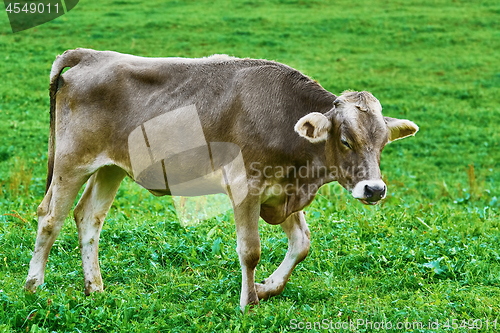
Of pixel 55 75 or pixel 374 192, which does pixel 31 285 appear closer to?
pixel 55 75

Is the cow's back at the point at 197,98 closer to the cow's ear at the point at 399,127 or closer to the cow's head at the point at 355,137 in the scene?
the cow's head at the point at 355,137

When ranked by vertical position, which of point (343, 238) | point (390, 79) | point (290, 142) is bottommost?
point (390, 79)

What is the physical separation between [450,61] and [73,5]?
51.9ft

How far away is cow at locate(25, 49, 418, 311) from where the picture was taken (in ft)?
15.8

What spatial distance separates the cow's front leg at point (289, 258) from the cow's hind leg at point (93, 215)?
1.72 metres

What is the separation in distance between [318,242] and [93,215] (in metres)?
2.66

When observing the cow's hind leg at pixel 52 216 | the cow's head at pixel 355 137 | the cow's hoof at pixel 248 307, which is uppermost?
the cow's head at pixel 355 137

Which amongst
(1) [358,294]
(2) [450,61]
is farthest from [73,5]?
(1) [358,294]

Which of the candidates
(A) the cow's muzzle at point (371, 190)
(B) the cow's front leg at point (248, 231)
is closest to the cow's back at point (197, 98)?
(B) the cow's front leg at point (248, 231)

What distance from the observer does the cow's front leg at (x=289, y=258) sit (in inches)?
216

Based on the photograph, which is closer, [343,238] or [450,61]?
[343,238]

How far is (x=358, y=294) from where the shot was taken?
5.44 meters

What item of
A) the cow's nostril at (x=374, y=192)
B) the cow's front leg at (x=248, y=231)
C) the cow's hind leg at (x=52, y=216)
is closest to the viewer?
the cow's nostril at (x=374, y=192)

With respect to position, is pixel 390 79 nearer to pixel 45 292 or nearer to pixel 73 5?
pixel 73 5
